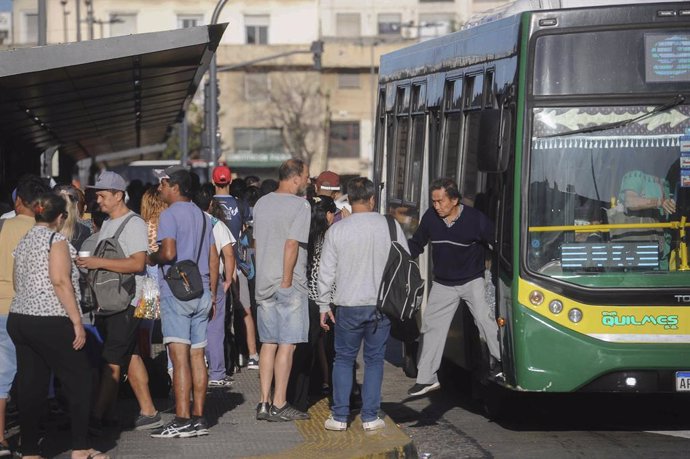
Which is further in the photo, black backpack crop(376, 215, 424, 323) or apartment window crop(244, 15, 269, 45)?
apartment window crop(244, 15, 269, 45)

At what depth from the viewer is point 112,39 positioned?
37.3 feet

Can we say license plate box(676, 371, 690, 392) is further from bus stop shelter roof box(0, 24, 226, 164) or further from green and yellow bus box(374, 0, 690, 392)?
bus stop shelter roof box(0, 24, 226, 164)

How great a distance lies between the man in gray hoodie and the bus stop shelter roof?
2.65 meters

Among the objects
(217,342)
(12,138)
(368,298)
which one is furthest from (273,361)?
(12,138)

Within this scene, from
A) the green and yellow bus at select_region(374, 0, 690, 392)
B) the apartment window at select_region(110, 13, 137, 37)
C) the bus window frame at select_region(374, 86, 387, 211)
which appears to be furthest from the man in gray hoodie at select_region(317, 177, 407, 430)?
the apartment window at select_region(110, 13, 137, 37)

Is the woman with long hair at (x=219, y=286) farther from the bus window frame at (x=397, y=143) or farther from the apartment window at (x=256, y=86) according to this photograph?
the apartment window at (x=256, y=86)

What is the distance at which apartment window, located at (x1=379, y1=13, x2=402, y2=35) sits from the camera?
249ft

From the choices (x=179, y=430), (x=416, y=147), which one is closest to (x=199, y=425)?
(x=179, y=430)

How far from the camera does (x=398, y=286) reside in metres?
9.40

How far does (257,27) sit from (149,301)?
213 ft

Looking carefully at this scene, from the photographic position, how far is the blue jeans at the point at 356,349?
9.50 m

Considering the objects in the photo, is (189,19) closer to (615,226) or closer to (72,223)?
(615,226)

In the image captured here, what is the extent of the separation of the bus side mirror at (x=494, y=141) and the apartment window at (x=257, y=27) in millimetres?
64351

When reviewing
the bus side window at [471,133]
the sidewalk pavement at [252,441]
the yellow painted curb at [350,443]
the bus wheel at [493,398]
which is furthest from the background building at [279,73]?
the yellow painted curb at [350,443]
